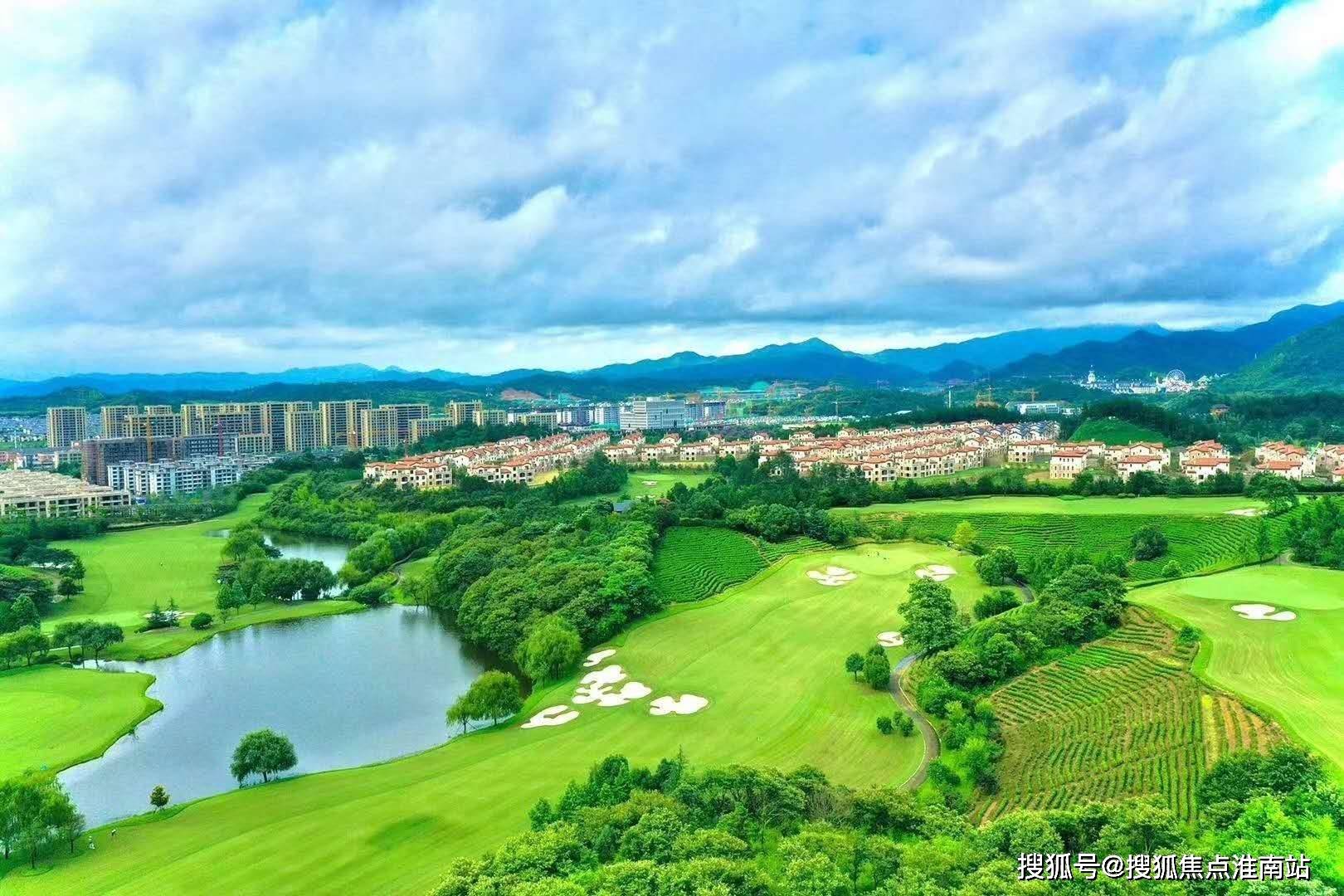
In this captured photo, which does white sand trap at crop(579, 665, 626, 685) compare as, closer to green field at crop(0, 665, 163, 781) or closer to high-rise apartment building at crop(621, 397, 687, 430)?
green field at crop(0, 665, 163, 781)

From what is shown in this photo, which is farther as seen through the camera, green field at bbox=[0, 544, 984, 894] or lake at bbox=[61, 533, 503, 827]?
lake at bbox=[61, 533, 503, 827]

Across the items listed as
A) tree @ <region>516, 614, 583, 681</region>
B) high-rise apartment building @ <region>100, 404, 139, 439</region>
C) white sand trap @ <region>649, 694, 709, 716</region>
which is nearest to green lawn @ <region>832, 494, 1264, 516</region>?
tree @ <region>516, 614, 583, 681</region>

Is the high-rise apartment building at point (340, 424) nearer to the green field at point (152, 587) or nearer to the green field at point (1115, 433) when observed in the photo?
the green field at point (152, 587)

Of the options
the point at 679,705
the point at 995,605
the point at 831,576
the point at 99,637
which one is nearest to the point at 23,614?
the point at 99,637

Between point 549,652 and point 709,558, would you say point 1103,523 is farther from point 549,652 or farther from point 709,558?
point 549,652

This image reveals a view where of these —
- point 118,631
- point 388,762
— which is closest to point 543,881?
point 388,762

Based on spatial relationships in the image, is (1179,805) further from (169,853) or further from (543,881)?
(169,853)

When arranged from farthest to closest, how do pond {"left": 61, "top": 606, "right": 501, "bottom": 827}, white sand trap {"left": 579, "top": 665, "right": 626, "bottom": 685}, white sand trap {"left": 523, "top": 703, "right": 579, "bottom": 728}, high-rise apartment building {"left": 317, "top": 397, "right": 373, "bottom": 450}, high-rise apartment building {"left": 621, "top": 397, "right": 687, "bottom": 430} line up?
high-rise apartment building {"left": 621, "top": 397, "right": 687, "bottom": 430} < high-rise apartment building {"left": 317, "top": 397, "right": 373, "bottom": 450} < white sand trap {"left": 579, "top": 665, "right": 626, "bottom": 685} < white sand trap {"left": 523, "top": 703, "right": 579, "bottom": 728} < pond {"left": 61, "top": 606, "right": 501, "bottom": 827}
